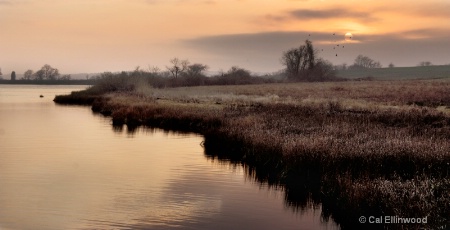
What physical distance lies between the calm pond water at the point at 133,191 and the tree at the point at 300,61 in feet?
315

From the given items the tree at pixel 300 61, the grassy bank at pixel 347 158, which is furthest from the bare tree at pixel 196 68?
the grassy bank at pixel 347 158

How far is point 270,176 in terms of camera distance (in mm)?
17453

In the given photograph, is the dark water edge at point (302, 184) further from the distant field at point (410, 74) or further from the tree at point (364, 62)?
the tree at point (364, 62)

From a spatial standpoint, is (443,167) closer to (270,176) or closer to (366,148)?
(366,148)

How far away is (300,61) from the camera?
124 metres

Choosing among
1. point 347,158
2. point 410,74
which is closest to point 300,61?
point 410,74

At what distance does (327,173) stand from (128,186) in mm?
7000

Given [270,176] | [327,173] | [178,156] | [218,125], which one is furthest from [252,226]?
[218,125]

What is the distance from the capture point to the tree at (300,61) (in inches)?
4692

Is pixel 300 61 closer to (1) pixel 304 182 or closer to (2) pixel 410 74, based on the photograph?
(2) pixel 410 74

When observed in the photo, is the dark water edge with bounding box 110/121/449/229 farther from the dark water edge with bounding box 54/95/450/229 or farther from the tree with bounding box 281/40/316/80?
the tree with bounding box 281/40/316/80

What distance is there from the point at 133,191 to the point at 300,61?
112354 millimetres

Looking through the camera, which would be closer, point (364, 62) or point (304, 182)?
point (304, 182)

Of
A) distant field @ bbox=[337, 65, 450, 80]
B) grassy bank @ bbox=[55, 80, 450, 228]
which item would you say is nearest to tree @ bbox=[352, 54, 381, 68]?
distant field @ bbox=[337, 65, 450, 80]
